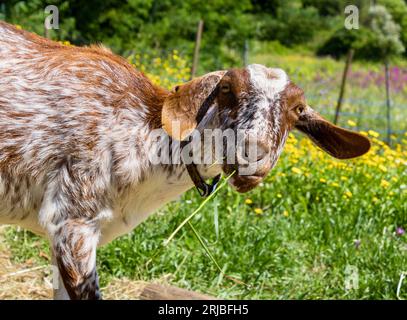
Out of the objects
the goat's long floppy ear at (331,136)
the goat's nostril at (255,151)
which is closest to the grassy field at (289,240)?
the goat's long floppy ear at (331,136)

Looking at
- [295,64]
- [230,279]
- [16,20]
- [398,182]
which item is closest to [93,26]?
[16,20]

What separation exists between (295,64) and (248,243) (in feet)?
63.1

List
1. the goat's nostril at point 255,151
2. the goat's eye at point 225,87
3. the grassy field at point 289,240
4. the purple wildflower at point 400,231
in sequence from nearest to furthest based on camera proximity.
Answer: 1. the goat's nostril at point 255,151
2. the goat's eye at point 225,87
3. the grassy field at point 289,240
4. the purple wildflower at point 400,231

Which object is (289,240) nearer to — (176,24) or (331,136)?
(331,136)

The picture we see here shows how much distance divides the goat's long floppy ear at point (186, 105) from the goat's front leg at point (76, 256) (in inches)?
23.0

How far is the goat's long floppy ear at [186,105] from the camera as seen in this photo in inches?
133

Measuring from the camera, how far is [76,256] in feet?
11.2

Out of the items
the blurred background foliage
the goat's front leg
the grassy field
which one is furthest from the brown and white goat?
the blurred background foliage

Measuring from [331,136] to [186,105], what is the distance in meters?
0.80

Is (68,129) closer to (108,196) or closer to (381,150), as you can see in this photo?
(108,196)

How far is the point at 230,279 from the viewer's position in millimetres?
5527

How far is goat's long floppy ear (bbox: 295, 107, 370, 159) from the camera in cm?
372

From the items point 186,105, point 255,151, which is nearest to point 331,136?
point 255,151

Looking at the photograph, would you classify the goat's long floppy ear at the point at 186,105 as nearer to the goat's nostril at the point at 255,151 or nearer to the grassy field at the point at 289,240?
the goat's nostril at the point at 255,151
